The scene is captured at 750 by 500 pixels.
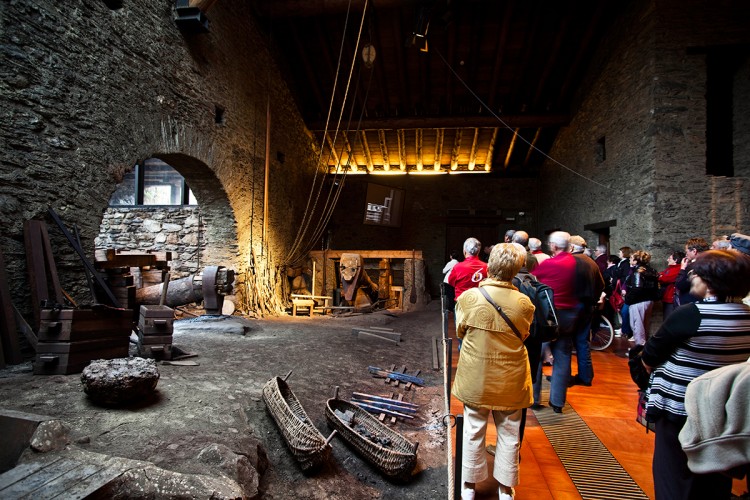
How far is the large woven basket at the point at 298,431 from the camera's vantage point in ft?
7.70

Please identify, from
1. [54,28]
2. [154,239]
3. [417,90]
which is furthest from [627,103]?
[154,239]

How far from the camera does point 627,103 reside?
23.1 ft

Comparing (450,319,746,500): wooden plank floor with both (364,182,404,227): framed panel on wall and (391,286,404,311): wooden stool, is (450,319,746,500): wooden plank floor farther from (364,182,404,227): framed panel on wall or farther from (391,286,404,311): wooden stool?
(364,182,404,227): framed panel on wall

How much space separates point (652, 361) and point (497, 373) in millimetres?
679

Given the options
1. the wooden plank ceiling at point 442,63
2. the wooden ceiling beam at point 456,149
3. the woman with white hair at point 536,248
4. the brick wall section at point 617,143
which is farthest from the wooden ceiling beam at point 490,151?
the woman with white hair at point 536,248

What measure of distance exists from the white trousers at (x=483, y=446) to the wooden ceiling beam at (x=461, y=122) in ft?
30.4

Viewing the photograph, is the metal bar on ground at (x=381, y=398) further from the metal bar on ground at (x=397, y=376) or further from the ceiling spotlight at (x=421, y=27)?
the ceiling spotlight at (x=421, y=27)

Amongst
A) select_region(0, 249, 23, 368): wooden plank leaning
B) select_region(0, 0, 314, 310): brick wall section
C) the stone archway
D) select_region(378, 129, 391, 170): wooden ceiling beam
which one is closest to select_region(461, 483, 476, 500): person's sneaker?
select_region(0, 249, 23, 368): wooden plank leaning

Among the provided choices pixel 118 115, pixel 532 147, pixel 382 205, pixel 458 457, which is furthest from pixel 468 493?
pixel 532 147

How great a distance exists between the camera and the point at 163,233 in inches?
291

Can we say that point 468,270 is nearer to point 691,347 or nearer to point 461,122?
point 691,347

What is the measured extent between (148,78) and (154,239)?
12.0ft

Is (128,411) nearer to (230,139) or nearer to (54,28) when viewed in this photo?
(54,28)

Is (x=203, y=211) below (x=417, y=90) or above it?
below
